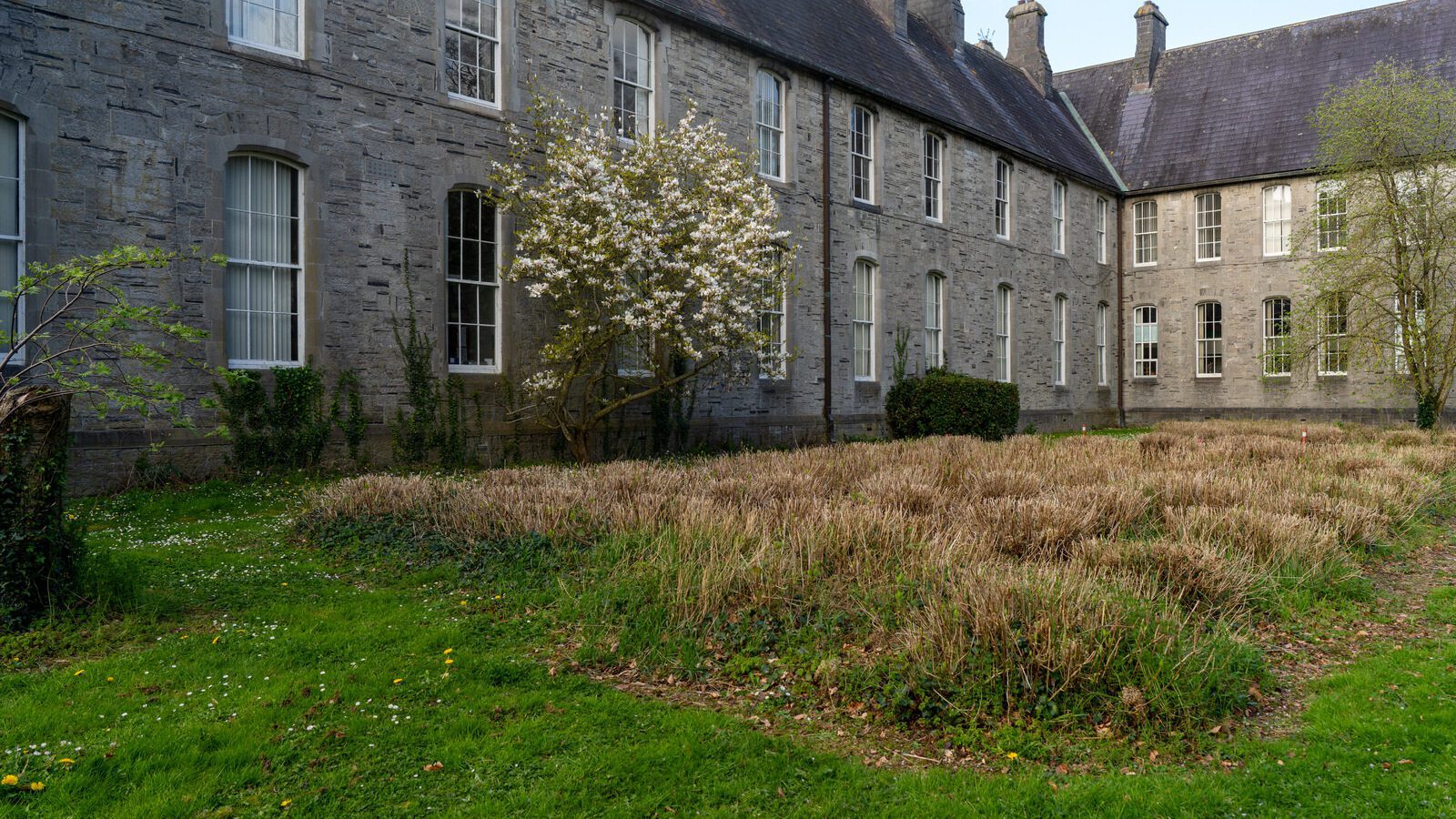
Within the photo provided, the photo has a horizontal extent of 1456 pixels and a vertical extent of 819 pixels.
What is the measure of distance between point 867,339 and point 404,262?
11.3m

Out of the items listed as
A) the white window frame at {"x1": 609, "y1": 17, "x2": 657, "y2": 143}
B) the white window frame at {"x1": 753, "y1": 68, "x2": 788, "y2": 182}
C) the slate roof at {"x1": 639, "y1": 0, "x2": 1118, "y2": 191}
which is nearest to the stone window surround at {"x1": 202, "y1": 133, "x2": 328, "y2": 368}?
the white window frame at {"x1": 609, "y1": 17, "x2": 657, "y2": 143}

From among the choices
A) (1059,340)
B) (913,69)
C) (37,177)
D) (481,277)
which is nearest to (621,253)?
(481,277)

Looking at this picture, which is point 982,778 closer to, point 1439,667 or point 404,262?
point 1439,667

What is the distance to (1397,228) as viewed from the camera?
2159cm

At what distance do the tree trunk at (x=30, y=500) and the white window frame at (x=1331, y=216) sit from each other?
2426 cm

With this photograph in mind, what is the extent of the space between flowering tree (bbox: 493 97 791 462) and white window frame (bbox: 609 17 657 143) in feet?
2.73

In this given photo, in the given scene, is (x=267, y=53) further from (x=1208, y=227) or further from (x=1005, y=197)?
(x=1208, y=227)

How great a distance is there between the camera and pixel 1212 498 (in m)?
8.87

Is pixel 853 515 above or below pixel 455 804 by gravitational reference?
above

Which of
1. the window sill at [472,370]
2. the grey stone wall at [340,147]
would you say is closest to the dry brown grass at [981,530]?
the grey stone wall at [340,147]

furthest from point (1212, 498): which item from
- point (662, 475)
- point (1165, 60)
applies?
point (1165, 60)

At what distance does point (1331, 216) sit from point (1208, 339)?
325 inches

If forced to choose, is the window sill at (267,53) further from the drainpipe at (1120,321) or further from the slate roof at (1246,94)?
the drainpipe at (1120,321)

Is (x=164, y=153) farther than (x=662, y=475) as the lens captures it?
Yes
